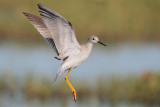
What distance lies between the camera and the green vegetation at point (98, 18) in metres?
18.0

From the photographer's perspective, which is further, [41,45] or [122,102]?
[41,45]

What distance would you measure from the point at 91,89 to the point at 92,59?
120 inches

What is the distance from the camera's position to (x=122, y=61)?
52.3ft

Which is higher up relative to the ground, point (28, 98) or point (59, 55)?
point (59, 55)

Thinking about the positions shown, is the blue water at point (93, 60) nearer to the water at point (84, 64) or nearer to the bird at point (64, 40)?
the water at point (84, 64)

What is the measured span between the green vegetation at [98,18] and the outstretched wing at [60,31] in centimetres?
760

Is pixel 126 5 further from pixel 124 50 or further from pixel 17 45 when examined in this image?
pixel 17 45

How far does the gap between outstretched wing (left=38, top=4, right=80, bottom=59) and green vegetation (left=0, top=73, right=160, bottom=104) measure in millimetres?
3058

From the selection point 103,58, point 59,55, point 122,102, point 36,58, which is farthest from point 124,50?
point 59,55

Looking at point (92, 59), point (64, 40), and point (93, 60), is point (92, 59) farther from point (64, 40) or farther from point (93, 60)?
point (64, 40)

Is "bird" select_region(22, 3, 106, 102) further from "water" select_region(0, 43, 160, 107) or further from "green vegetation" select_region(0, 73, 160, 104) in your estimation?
"green vegetation" select_region(0, 73, 160, 104)

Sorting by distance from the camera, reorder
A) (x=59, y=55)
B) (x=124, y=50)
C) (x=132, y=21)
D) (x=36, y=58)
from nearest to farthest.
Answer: (x=59, y=55)
(x=36, y=58)
(x=124, y=50)
(x=132, y=21)

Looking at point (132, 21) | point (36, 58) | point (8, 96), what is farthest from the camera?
point (132, 21)

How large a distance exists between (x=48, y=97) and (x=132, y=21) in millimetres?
6676
